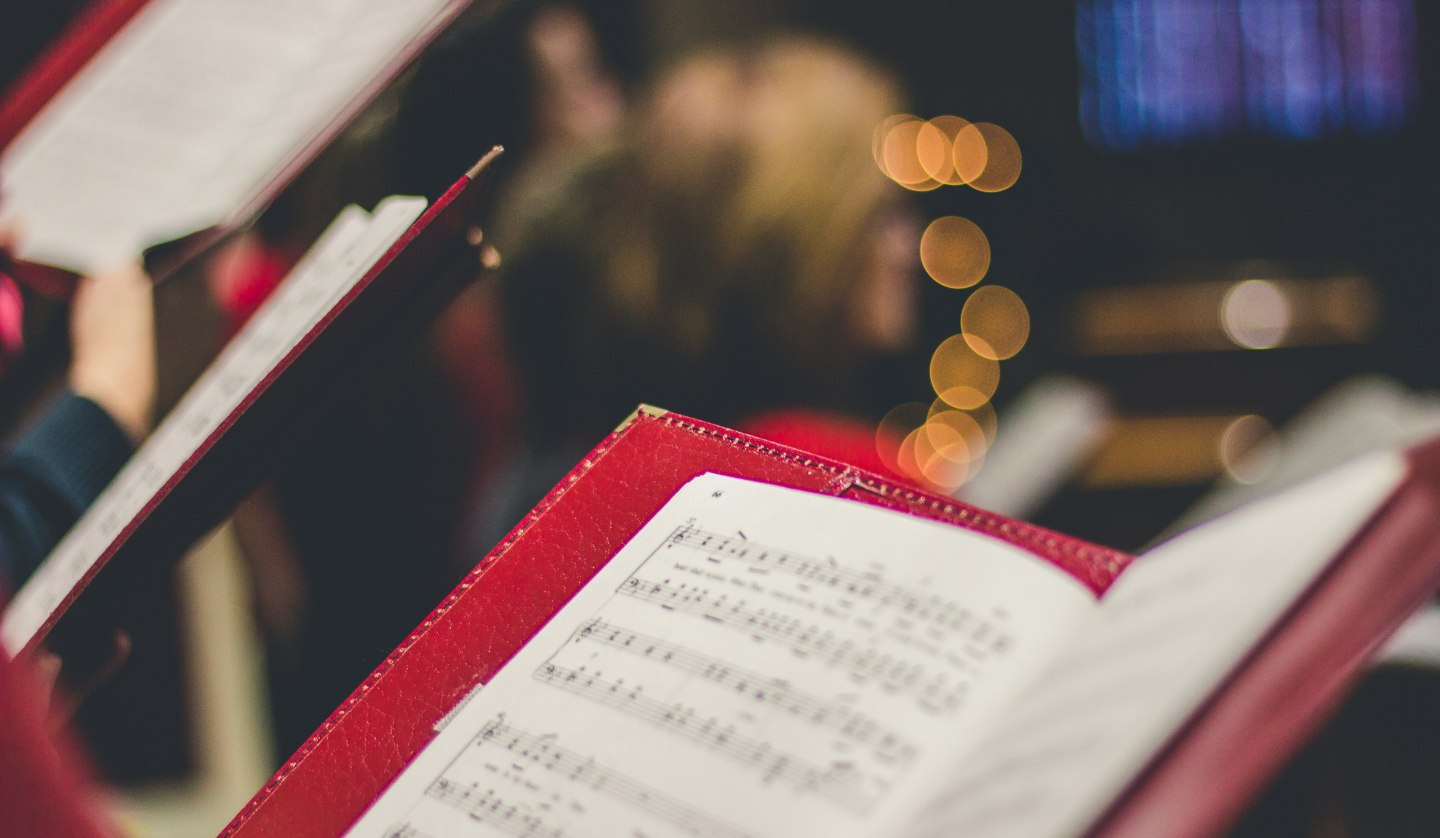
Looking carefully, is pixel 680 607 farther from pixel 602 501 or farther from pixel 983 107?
pixel 983 107

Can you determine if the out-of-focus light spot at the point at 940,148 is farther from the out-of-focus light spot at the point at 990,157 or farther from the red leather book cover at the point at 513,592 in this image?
the red leather book cover at the point at 513,592

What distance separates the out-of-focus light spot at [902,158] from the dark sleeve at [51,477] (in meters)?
2.41

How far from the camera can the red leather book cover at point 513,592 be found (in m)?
0.59

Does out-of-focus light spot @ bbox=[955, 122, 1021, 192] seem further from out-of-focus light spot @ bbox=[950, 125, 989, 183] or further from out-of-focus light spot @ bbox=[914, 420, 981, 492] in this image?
out-of-focus light spot @ bbox=[914, 420, 981, 492]

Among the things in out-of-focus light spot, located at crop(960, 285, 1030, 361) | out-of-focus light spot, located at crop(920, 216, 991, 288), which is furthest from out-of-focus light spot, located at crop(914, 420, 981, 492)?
out-of-focus light spot, located at crop(920, 216, 991, 288)

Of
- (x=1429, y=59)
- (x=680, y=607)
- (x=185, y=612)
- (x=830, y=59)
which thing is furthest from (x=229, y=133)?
(x=1429, y=59)

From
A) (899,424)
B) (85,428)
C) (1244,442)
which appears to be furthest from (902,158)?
(85,428)

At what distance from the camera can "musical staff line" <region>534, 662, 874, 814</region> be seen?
0.45 meters

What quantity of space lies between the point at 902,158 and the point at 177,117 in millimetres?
2395

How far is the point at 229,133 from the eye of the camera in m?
0.89

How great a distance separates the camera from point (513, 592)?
636 millimetres

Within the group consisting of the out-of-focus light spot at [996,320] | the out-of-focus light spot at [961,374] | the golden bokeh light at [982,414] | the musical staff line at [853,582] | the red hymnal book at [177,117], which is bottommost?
the golden bokeh light at [982,414]

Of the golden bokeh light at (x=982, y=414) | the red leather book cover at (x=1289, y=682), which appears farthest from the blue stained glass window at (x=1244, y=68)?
the red leather book cover at (x=1289, y=682)

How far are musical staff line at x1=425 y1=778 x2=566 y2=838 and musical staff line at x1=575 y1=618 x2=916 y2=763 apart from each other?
0.08 meters
